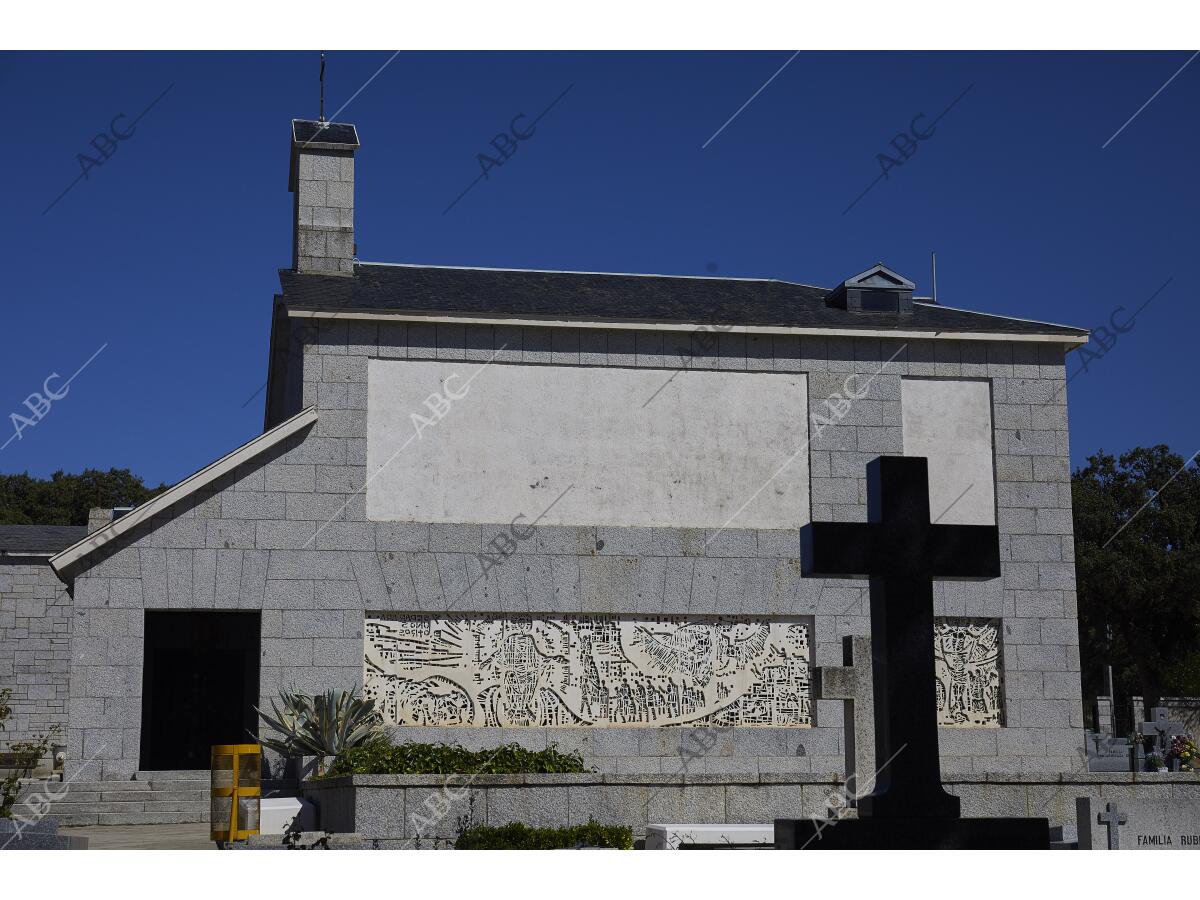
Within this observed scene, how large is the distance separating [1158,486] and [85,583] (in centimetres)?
4531

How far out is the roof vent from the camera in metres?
22.9

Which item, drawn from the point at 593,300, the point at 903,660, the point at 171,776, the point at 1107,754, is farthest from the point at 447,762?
the point at 1107,754

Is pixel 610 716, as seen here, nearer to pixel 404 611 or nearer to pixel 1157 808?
pixel 404 611

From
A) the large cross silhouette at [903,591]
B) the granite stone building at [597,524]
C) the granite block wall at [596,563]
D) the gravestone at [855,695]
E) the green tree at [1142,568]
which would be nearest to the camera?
the large cross silhouette at [903,591]

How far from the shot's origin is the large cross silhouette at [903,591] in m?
9.62

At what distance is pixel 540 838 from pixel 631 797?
1913 millimetres

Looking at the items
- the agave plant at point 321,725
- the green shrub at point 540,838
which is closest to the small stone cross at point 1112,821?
the green shrub at point 540,838

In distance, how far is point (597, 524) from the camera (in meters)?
20.5

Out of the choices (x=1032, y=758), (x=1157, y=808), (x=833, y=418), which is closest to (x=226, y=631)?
(x=833, y=418)

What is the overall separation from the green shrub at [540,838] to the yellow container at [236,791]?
2.47m

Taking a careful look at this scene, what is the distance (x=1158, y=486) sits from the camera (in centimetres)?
5378

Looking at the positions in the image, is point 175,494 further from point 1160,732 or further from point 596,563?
point 1160,732

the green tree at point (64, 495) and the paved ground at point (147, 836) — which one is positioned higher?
the green tree at point (64, 495)

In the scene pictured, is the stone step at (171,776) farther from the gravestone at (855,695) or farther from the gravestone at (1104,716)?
the gravestone at (1104,716)
